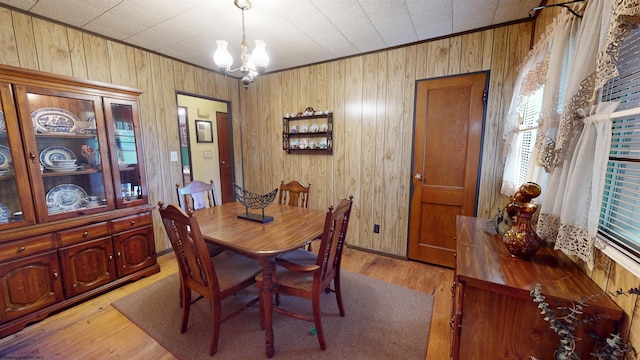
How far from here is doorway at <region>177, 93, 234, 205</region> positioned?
4445 millimetres

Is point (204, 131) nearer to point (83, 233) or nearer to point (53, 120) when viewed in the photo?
point (53, 120)

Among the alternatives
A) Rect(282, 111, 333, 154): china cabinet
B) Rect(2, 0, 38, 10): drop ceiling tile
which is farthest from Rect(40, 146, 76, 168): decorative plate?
Rect(282, 111, 333, 154): china cabinet

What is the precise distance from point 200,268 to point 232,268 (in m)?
0.31

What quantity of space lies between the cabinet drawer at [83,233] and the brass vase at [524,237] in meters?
3.01

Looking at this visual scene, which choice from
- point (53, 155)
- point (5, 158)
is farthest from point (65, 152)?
Answer: point (5, 158)

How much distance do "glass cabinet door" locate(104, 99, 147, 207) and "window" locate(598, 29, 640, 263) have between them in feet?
10.7

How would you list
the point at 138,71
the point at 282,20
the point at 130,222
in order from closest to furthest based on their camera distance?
the point at 282,20 < the point at 130,222 < the point at 138,71

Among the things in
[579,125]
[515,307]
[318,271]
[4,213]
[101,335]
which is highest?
[579,125]

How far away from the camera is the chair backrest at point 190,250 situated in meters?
1.38

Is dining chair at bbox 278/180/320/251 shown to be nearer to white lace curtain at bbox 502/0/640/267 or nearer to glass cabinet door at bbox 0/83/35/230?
white lace curtain at bbox 502/0/640/267

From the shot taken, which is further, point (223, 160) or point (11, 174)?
point (223, 160)

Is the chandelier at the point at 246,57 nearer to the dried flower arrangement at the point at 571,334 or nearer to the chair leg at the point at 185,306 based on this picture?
the chair leg at the point at 185,306

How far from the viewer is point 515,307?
98 centimetres

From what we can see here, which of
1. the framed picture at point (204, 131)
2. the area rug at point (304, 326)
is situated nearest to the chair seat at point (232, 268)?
the area rug at point (304, 326)
